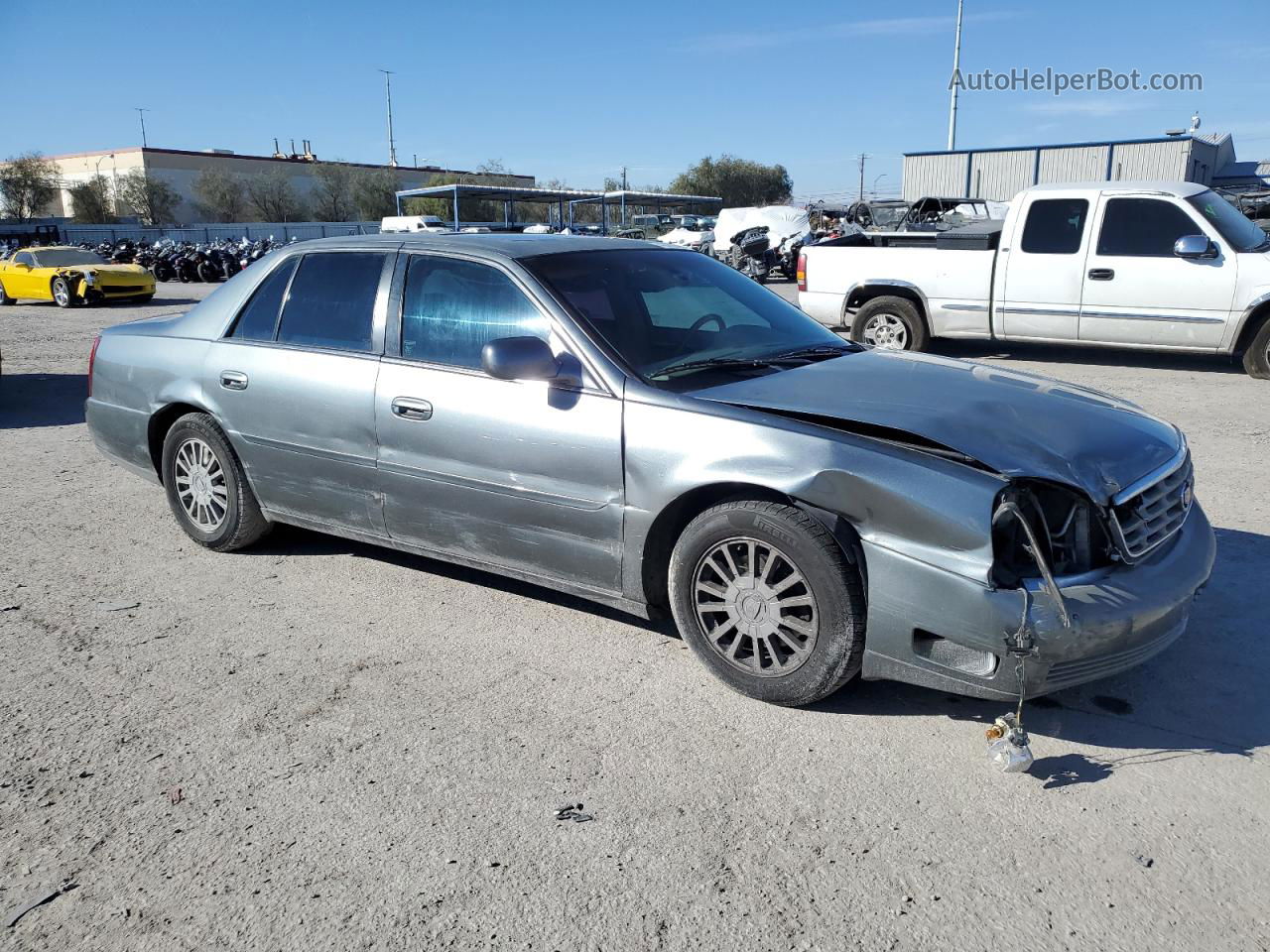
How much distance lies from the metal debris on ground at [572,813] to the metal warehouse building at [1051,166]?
123 ft

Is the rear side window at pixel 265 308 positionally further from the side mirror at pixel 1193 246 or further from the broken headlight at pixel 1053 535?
the side mirror at pixel 1193 246

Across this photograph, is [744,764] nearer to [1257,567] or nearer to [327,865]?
[327,865]

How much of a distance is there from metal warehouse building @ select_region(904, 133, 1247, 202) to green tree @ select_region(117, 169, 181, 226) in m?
59.9

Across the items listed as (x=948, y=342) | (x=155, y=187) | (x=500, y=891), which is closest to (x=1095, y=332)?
(x=948, y=342)

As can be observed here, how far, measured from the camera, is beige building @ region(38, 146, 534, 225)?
80.0 m

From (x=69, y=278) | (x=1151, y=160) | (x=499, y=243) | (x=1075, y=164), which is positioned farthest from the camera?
(x=1075, y=164)

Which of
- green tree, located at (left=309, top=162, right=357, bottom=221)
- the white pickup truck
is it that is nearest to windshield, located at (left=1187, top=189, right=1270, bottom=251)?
the white pickup truck

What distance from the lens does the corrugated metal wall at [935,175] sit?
4072 centimetres

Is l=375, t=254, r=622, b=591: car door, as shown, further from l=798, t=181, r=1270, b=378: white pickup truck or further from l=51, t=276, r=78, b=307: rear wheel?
l=51, t=276, r=78, b=307: rear wheel

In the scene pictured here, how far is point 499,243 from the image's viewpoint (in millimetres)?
4363

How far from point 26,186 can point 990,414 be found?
9603 cm

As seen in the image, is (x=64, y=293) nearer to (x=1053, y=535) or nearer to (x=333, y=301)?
(x=333, y=301)

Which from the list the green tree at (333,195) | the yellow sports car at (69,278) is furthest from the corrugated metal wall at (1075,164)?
the green tree at (333,195)

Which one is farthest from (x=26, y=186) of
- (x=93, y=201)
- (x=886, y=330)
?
(x=886, y=330)
